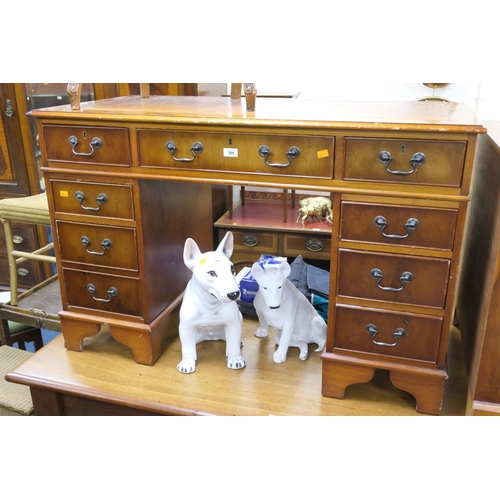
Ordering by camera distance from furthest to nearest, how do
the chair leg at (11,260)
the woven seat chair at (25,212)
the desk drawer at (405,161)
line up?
the chair leg at (11,260) < the woven seat chair at (25,212) < the desk drawer at (405,161)

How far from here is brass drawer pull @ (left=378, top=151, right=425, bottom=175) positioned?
1085mm

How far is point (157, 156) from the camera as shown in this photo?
4.18ft

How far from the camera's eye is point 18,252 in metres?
2.25

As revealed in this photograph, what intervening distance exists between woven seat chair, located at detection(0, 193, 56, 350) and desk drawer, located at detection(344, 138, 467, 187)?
4.60ft

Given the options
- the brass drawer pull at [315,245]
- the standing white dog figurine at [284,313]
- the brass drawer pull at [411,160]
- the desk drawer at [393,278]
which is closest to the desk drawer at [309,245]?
the brass drawer pull at [315,245]

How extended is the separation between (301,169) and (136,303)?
0.61m

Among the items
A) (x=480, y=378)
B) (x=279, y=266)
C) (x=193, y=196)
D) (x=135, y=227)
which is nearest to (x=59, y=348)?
(x=135, y=227)

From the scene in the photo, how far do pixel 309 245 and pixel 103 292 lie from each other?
1329 millimetres

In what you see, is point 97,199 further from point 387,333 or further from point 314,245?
point 314,245

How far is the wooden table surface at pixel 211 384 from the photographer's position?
4.32ft

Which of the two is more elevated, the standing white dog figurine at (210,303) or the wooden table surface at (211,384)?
the standing white dog figurine at (210,303)

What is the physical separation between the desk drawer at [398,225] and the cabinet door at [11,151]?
2.15 m

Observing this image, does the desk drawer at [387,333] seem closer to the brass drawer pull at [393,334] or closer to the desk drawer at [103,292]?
the brass drawer pull at [393,334]

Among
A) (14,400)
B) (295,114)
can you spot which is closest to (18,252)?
(14,400)
